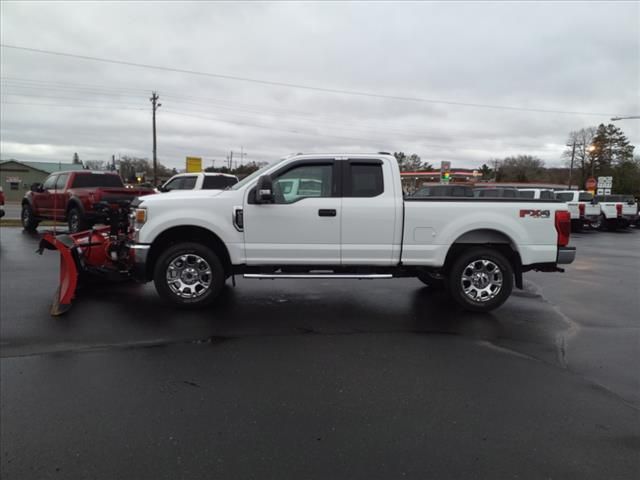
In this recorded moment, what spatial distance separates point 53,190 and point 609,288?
15.2 metres

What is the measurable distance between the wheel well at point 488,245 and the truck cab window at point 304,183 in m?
1.88

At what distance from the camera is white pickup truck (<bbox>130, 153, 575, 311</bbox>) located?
18.7 feet

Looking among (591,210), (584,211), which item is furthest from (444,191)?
(591,210)

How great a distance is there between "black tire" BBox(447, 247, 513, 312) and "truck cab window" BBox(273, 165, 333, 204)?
202 cm

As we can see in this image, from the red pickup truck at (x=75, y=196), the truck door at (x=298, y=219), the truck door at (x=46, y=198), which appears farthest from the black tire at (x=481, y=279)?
the truck door at (x=46, y=198)

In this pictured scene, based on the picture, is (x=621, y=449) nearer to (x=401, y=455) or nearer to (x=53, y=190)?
(x=401, y=455)

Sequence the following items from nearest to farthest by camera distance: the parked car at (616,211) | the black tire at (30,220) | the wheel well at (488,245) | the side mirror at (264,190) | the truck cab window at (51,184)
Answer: the side mirror at (264,190), the wheel well at (488,245), the truck cab window at (51,184), the black tire at (30,220), the parked car at (616,211)

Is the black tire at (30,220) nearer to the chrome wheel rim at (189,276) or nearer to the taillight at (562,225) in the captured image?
the chrome wheel rim at (189,276)

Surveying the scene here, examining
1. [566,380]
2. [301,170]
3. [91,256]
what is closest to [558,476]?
[566,380]

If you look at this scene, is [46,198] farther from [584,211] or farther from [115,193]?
[584,211]

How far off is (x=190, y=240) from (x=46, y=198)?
11.1 metres

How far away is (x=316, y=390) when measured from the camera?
3617 millimetres

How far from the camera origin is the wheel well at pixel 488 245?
5895 millimetres

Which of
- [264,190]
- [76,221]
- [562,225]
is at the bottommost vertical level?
[76,221]
